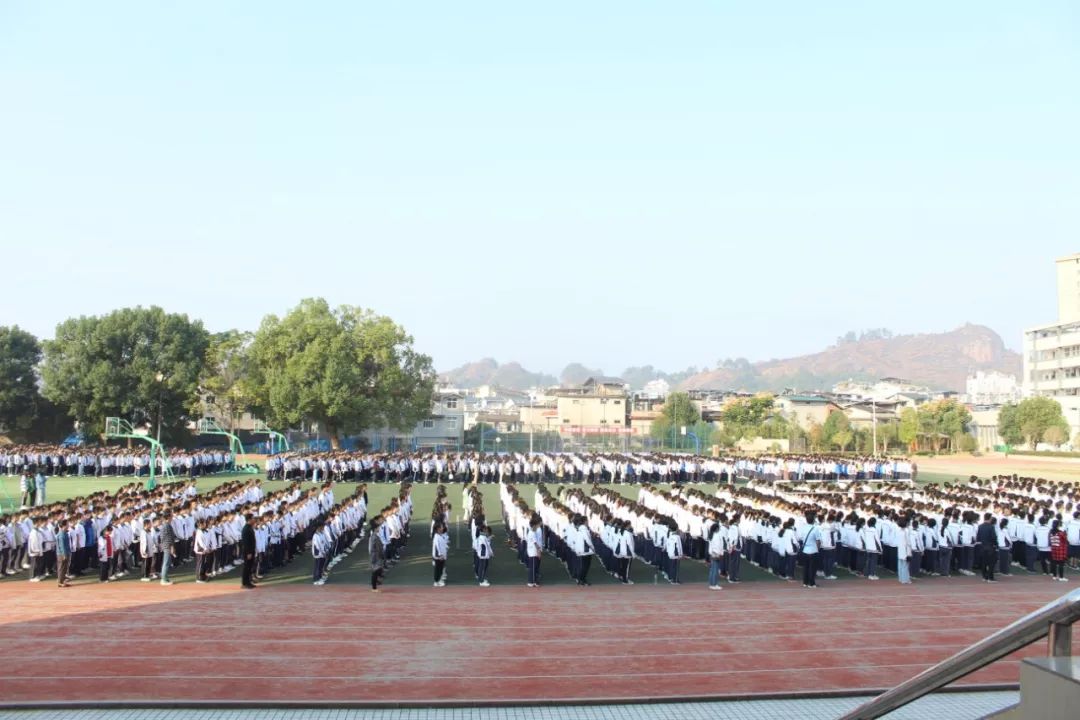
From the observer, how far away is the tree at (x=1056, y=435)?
181 feet

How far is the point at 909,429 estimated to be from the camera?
60375mm

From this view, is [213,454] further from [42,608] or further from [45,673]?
[45,673]

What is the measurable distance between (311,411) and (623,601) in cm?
3286

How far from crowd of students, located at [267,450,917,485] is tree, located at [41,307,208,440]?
14047 millimetres

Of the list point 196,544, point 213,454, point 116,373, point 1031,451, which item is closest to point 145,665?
point 196,544

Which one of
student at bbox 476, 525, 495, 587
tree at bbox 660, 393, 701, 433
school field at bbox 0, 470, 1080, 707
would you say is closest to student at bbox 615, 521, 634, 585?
school field at bbox 0, 470, 1080, 707

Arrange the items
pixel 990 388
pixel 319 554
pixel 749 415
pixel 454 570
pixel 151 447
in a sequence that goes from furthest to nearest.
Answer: pixel 990 388 < pixel 749 415 < pixel 151 447 < pixel 454 570 < pixel 319 554

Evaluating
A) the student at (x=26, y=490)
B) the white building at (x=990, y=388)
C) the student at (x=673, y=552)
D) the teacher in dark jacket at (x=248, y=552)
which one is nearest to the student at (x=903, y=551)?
the student at (x=673, y=552)

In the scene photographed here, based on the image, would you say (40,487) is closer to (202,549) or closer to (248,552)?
(202,549)

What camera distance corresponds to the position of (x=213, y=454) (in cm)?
3556

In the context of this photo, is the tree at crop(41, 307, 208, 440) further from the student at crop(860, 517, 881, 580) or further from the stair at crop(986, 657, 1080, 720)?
the stair at crop(986, 657, 1080, 720)

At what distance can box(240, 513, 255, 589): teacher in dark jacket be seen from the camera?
13.7 metres

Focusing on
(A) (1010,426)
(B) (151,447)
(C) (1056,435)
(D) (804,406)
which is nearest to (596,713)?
(B) (151,447)

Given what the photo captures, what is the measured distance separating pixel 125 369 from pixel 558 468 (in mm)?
24675
